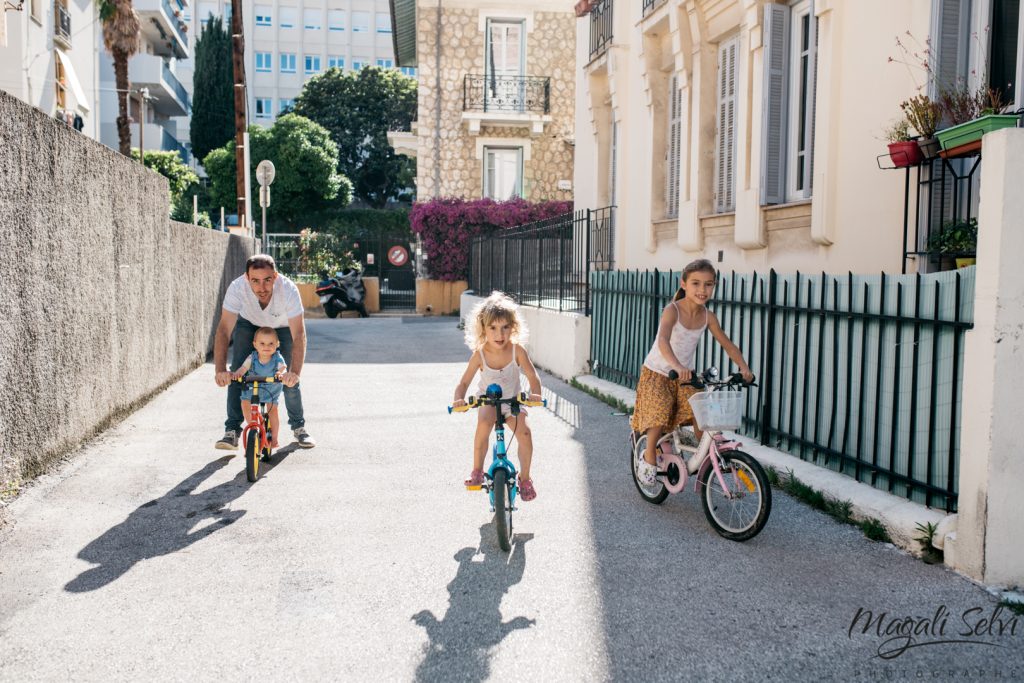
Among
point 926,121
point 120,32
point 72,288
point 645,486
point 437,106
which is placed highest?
point 120,32

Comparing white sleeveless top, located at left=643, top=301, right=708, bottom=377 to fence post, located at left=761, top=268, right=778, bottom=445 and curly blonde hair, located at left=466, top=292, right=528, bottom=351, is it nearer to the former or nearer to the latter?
curly blonde hair, located at left=466, top=292, right=528, bottom=351

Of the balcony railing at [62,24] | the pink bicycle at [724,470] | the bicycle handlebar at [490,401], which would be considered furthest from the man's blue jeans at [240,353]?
the balcony railing at [62,24]

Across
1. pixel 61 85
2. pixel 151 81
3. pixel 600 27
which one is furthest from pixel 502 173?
pixel 151 81

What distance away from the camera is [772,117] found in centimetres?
1033

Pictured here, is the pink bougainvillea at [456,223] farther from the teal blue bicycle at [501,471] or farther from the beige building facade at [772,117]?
the teal blue bicycle at [501,471]

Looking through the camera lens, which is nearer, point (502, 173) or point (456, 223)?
point (456, 223)

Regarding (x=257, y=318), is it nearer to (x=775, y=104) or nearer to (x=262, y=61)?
(x=775, y=104)

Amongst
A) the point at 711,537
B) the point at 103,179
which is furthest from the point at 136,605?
the point at 103,179

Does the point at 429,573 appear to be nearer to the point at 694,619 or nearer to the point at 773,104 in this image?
the point at 694,619

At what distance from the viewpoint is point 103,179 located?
873 centimetres

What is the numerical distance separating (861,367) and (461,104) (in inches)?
929

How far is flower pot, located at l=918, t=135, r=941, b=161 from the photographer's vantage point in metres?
7.26

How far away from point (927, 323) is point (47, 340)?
5609mm

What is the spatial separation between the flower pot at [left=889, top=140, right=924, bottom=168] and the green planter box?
0.54 m
